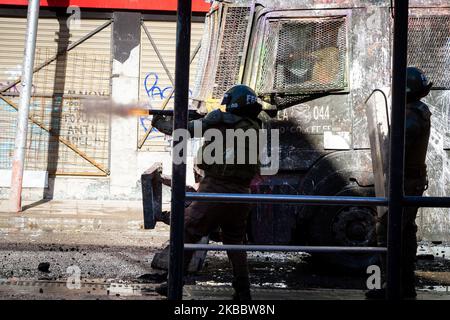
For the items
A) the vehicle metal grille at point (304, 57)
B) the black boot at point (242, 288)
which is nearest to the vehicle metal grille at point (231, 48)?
the vehicle metal grille at point (304, 57)

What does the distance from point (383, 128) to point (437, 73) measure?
264cm

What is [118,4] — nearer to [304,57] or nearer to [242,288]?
[304,57]

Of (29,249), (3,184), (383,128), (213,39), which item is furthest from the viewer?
(3,184)

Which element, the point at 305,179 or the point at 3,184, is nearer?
the point at 305,179

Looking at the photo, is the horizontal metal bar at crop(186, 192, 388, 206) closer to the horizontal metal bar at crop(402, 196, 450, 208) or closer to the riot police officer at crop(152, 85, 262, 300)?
the horizontal metal bar at crop(402, 196, 450, 208)

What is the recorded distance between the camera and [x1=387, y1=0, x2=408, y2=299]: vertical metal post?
10.2ft

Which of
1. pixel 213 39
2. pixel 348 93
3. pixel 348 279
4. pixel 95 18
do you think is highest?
pixel 95 18

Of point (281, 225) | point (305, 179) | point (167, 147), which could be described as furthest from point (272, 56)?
point (167, 147)

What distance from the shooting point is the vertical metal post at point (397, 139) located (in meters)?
3.12

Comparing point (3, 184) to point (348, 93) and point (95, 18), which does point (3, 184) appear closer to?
point (95, 18)

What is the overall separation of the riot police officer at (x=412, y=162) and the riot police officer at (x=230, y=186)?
1.13 m

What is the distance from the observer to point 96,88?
1464 centimetres

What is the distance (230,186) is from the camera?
203 inches

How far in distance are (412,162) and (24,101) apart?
8.95 metres
